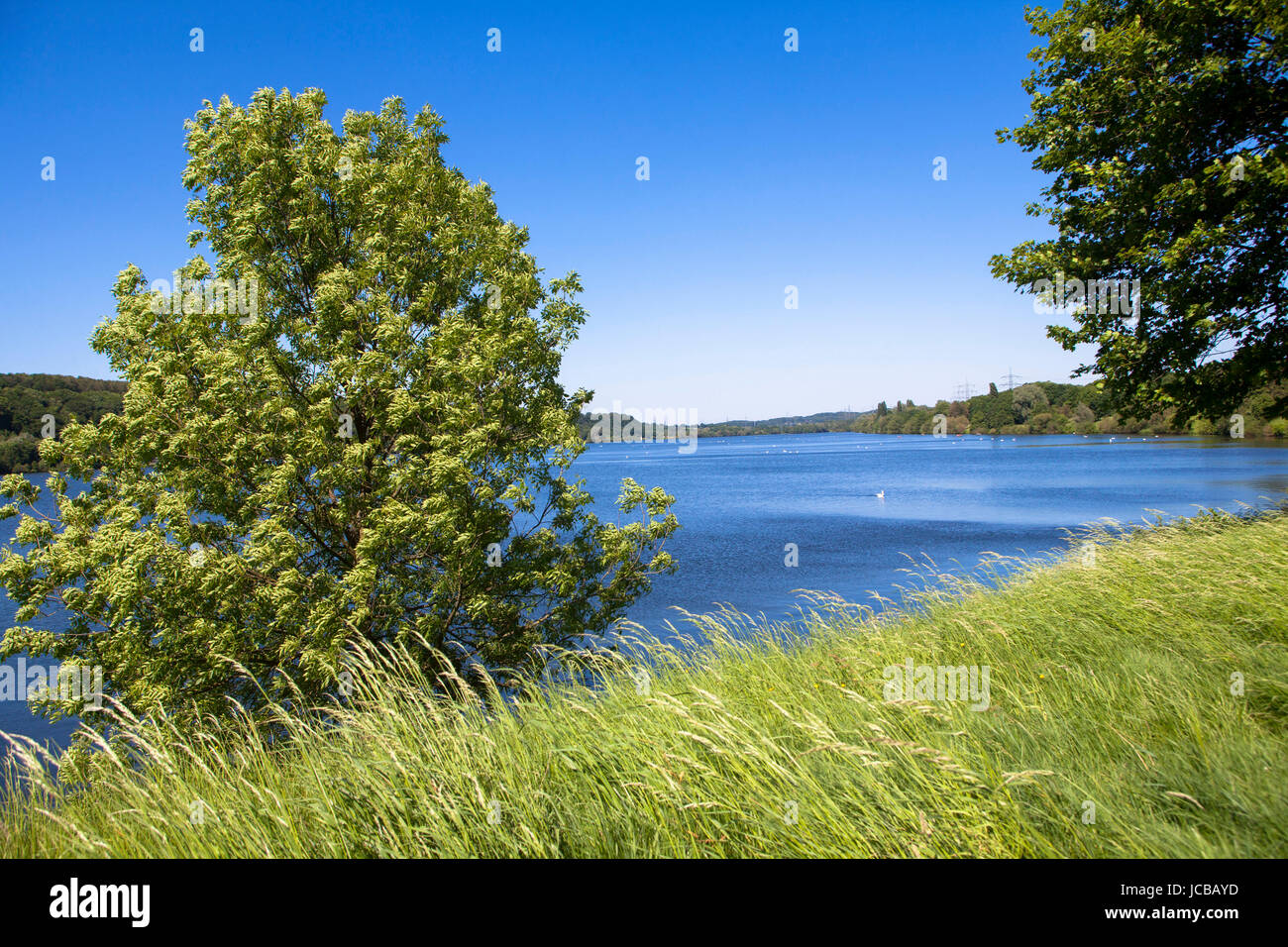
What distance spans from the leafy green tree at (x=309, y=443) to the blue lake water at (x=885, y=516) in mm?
3605

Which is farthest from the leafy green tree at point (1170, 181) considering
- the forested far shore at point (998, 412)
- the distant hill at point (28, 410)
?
the distant hill at point (28, 410)

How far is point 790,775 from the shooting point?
3.31 metres

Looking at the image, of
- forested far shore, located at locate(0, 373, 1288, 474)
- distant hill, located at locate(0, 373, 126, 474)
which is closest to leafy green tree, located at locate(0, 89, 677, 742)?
forested far shore, located at locate(0, 373, 1288, 474)

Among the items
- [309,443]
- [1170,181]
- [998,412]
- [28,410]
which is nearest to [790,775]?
[309,443]

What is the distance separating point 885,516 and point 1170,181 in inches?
1397

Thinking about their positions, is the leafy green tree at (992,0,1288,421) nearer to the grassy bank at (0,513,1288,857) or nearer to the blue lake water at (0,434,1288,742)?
the blue lake water at (0,434,1288,742)

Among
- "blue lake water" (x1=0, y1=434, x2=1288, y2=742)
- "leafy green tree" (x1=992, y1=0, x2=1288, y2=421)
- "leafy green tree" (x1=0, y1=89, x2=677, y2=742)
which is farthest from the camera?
"blue lake water" (x1=0, y1=434, x2=1288, y2=742)

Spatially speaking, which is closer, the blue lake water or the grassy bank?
the grassy bank

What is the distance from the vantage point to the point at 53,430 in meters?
12.5

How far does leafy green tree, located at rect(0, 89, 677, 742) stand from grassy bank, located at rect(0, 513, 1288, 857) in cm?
518

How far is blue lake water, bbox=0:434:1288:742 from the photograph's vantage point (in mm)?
26141
